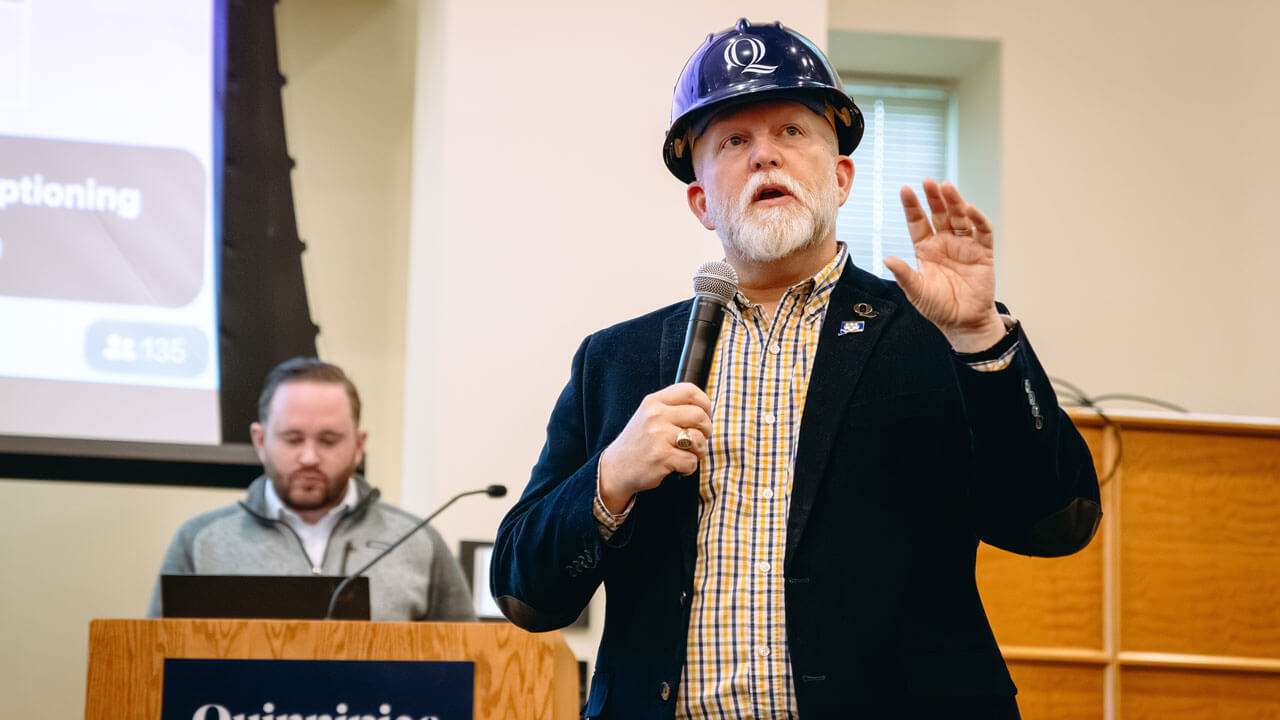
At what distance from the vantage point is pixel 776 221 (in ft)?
5.55

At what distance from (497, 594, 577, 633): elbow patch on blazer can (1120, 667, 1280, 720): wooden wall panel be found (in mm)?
2845

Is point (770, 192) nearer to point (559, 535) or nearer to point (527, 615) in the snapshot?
point (559, 535)

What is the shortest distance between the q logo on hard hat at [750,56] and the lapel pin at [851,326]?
37 centimetres

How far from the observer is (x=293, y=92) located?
198 inches

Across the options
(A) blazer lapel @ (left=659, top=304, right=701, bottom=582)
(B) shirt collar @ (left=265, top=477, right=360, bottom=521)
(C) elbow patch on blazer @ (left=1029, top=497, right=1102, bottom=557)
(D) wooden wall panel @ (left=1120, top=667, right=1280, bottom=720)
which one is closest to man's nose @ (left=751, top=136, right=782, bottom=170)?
(A) blazer lapel @ (left=659, top=304, right=701, bottom=582)

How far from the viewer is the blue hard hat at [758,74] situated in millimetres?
1707

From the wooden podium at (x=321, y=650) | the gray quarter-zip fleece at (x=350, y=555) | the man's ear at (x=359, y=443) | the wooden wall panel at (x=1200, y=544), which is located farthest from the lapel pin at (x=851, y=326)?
the wooden wall panel at (x=1200, y=544)

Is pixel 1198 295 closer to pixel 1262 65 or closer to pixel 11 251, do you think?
pixel 1262 65

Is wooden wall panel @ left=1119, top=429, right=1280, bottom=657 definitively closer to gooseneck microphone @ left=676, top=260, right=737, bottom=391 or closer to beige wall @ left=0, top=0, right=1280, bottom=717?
beige wall @ left=0, top=0, right=1280, bottom=717

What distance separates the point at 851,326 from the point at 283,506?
2.41 meters

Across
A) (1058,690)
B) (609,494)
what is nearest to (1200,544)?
(1058,690)

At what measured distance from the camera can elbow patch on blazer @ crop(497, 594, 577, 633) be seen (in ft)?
5.30

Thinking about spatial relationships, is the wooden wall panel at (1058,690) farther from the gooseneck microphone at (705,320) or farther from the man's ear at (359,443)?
the gooseneck microphone at (705,320)

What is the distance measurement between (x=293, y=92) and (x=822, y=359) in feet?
13.0
